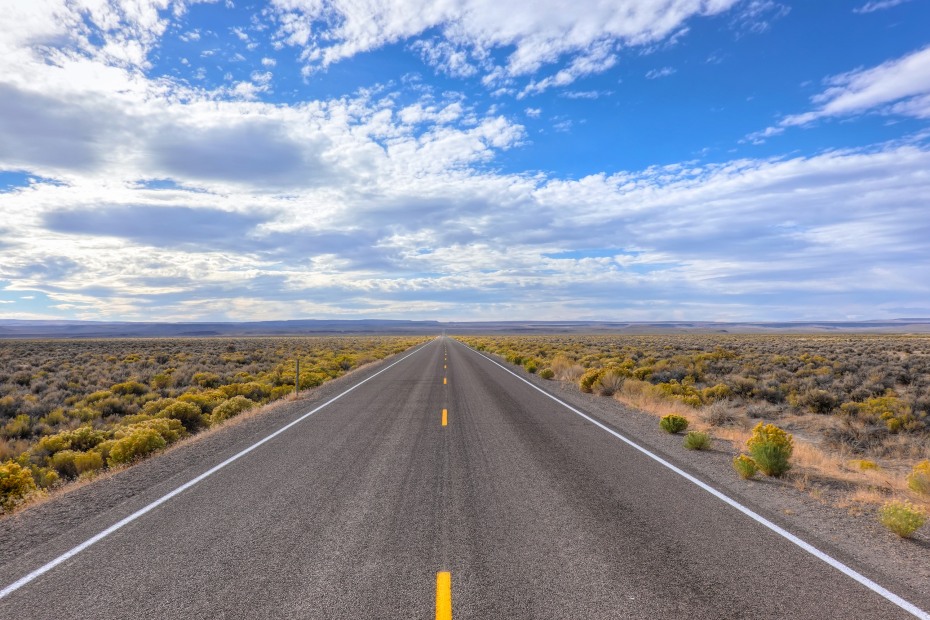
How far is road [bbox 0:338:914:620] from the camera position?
13.7 ft

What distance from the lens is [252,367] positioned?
31188 millimetres

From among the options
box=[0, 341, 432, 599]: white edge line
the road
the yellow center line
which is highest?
the yellow center line

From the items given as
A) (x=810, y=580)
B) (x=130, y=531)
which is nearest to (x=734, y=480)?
(x=810, y=580)

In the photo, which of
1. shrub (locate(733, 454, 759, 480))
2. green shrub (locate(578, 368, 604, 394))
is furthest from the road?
green shrub (locate(578, 368, 604, 394))

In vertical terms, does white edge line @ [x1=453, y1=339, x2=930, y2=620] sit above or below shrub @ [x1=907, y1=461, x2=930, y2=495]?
below

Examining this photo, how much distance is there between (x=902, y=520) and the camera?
5.70 metres

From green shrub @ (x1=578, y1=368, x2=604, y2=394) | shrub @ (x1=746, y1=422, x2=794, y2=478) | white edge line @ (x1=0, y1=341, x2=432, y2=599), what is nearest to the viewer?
white edge line @ (x1=0, y1=341, x2=432, y2=599)

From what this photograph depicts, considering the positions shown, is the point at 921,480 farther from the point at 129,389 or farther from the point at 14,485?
the point at 129,389

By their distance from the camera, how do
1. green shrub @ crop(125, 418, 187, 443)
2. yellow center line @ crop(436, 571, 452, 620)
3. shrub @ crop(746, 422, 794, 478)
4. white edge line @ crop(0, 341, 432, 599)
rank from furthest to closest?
1. green shrub @ crop(125, 418, 187, 443)
2. shrub @ crop(746, 422, 794, 478)
3. white edge line @ crop(0, 341, 432, 599)
4. yellow center line @ crop(436, 571, 452, 620)

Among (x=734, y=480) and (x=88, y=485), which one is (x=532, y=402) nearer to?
(x=734, y=480)

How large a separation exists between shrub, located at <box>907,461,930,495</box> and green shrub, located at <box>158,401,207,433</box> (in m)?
15.1

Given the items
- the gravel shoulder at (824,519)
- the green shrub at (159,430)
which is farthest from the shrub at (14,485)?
the gravel shoulder at (824,519)

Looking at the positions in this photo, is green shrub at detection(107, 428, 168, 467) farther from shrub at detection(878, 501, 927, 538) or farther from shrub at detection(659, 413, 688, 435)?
A: shrub at detection(878, 501, 927, 538)

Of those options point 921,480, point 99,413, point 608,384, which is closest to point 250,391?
point 99,413
